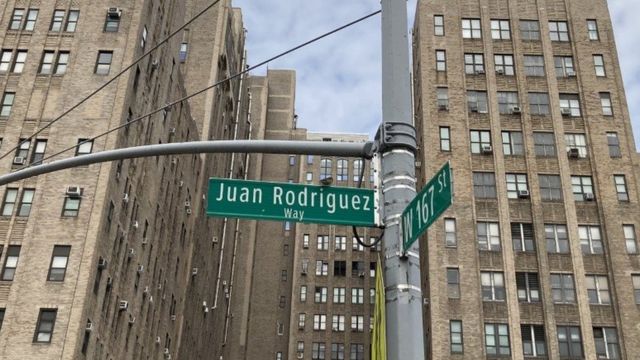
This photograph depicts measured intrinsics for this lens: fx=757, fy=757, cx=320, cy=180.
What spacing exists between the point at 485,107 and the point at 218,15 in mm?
29380

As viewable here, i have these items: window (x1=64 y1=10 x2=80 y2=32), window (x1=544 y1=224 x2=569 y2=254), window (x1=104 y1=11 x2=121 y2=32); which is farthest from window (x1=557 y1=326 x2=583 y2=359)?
window (x1=64 y1=10 x2=80 y2=32)

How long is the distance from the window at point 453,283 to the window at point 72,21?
2998cm

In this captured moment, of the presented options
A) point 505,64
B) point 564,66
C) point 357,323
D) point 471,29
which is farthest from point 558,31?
point 357,323

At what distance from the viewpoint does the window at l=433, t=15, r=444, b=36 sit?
64.0 m

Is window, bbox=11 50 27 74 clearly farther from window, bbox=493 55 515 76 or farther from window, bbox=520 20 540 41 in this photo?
window, bbox=520 20 540 41

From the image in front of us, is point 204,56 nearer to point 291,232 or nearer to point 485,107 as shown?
point 485,107

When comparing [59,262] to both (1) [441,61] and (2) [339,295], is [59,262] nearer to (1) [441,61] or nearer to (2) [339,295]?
(1) [441,61]

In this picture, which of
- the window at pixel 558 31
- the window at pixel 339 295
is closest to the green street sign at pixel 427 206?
the window at pixel 558 31

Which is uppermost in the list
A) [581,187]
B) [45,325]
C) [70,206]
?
[581,187]

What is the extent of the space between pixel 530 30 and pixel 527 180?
1433 cm

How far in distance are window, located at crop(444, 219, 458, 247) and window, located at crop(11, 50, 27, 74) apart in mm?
30829

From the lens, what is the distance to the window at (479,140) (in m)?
59.2

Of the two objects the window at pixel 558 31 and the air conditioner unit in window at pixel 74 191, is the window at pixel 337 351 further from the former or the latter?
the air conditioner unit in window at pixel 74 191

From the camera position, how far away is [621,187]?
57906 mm
